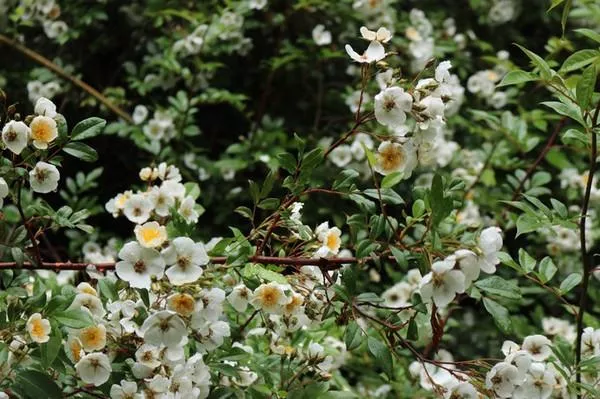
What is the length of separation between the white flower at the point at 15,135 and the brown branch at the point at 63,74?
147 cm

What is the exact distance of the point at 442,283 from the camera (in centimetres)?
104

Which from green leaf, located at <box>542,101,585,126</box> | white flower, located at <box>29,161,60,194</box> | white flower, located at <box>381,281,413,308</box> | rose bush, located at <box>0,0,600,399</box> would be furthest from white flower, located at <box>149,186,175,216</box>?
white flower, located at <box>381,281,413,308</box>

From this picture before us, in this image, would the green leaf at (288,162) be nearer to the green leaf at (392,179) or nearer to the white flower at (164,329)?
the green leaf at (392,179)

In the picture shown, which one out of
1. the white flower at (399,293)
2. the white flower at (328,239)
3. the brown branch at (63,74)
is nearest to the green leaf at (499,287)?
the white flower at (328,239)

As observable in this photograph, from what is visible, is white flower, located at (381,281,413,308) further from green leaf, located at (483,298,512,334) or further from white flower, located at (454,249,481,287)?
white flower, located at (454,249,481,287)

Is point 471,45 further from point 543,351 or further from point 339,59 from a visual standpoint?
point 543,351

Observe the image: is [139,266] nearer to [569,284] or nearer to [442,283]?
[442,283]

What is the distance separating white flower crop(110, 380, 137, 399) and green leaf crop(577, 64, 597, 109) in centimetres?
75

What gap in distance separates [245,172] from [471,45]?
1063 mm

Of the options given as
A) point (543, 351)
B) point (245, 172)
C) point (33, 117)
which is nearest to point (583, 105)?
point (543, 351)

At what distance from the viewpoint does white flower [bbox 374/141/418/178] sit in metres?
1.20

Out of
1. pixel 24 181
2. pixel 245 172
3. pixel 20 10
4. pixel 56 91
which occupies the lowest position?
pixel 245 172

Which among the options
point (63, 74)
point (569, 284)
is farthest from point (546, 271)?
point (63, 74)

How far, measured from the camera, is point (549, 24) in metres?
3.36
